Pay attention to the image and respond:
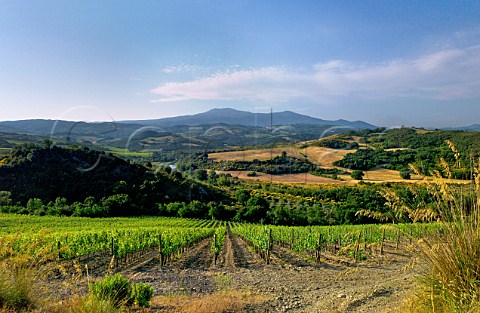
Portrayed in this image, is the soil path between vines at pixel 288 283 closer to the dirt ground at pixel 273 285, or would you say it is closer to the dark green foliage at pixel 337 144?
the dirt ground at pixel 273 285

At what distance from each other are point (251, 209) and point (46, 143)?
1674 inches

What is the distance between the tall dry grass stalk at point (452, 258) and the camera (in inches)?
143

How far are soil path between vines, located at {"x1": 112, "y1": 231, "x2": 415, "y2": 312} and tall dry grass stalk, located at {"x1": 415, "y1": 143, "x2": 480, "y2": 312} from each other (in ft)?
1.68

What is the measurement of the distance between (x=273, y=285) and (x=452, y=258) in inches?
246

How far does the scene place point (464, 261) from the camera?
3.73 metres

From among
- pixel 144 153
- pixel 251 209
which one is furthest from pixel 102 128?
pixel 251 209

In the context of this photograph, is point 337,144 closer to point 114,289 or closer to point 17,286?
point 114,289

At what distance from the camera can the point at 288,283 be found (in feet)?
31.7

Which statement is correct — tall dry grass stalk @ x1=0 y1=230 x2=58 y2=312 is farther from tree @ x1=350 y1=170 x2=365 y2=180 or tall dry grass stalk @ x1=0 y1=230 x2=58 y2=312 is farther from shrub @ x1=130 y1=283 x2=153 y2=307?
tree @ x1=350 y1=170 x2=365 y2=180

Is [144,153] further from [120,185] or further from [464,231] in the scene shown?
[464,231]

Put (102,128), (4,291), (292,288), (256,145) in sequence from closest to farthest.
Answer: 1. (4,291)
2. (292,288)
3. (256,145)
4. (102,128)

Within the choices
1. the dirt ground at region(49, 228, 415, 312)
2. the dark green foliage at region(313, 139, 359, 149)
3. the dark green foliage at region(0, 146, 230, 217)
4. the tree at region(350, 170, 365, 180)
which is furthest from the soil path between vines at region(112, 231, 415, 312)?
the dark green foliage at region(313, 139, 359, 149)

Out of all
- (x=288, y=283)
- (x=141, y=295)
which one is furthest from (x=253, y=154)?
(x=141, y=295)

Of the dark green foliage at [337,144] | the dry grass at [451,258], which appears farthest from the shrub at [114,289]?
the dark green foliage at [337,144]
